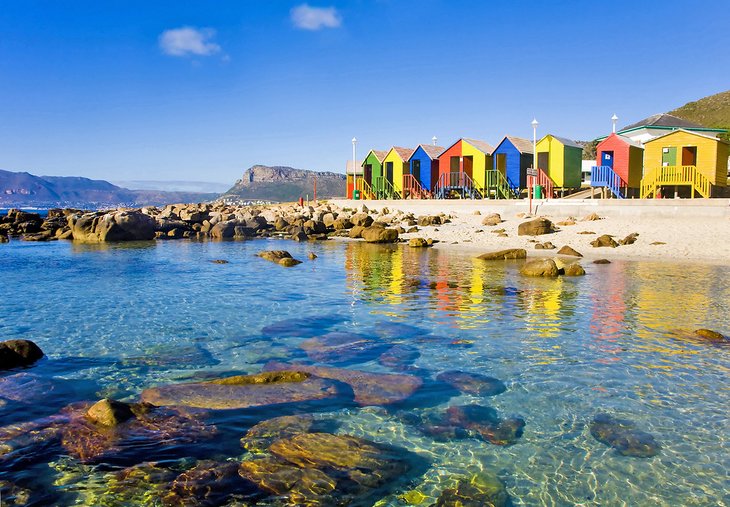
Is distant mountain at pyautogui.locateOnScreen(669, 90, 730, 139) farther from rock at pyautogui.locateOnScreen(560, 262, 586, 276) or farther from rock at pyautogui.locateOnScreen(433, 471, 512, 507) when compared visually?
rock at pyautogui.locateOnScreen(433, 471, 512, 507)

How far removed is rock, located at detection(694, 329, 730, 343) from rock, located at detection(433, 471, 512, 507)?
637 centimetres

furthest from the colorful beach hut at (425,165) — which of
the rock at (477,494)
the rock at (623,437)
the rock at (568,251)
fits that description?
the rock at (477,494)

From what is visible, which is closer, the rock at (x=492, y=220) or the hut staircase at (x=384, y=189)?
the rock at (x=492, y=220)

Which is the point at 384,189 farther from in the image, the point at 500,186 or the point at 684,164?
the point at 684,164

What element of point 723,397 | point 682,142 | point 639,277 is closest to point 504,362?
point 723,397

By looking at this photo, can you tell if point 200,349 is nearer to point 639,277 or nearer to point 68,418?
point 68,418

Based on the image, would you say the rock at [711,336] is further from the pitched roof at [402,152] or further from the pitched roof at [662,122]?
the pitched roof at [662,122]

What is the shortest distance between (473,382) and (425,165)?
38.0m

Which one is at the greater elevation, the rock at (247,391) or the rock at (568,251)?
the rock at (568,251)

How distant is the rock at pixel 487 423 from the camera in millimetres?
5785

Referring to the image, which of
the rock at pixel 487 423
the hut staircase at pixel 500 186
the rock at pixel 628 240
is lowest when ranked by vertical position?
the rock at pixel 487 423

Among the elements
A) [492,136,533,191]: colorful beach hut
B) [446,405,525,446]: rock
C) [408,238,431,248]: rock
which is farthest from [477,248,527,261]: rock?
[492,136,533,191]: colorful beach hut

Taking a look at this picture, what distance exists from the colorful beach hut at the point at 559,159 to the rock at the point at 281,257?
2288 centimetres

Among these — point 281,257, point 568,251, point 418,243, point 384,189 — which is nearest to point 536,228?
point 568,251
